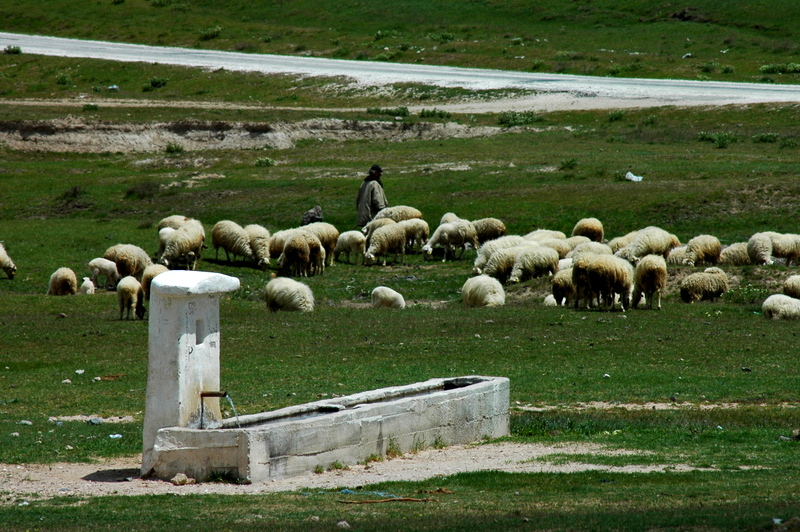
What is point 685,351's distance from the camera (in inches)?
720

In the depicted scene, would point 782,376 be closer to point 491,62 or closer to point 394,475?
point 394,475

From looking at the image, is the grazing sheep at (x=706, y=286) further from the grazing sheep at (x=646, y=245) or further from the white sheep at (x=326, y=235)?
the white sheep at (x=326, y=235)

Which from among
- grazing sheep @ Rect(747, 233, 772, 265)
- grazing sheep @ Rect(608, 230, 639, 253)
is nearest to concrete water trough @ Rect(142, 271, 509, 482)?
grazing sheep @ Rect(608, 230, 639, 253)

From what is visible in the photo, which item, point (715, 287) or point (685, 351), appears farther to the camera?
point (715, 287)

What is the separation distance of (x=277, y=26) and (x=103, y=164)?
157ft

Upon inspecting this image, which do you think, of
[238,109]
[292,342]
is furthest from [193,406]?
[238,109]

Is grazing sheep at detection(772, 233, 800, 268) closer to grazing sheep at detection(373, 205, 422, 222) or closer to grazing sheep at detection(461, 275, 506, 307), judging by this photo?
grazing sheep at detection(461, 275, 506, 307)

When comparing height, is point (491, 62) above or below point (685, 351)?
above

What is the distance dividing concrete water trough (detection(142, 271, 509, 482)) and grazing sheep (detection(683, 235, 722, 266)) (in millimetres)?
16943

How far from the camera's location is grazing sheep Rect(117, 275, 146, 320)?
72.6ft

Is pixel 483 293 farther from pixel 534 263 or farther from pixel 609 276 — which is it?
pixel 609 276

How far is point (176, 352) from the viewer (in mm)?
10562

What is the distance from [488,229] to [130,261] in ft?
35.9

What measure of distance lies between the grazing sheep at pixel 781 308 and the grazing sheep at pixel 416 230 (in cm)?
1239
